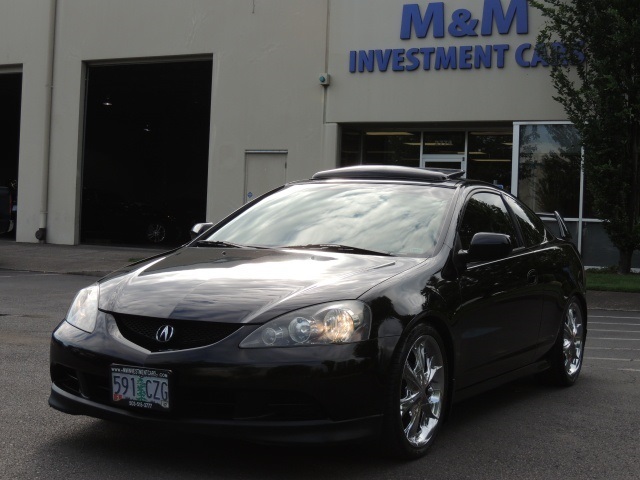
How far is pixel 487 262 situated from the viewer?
5645mm

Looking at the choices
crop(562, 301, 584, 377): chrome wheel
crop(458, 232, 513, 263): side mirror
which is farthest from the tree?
crop(458, 232, 513, 263): side mirror

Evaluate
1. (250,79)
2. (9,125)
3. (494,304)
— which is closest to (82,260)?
(250,79)

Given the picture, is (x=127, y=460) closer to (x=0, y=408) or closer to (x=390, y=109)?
(x=0, y=408)

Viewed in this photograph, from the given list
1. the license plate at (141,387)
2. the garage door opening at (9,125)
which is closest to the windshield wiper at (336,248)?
the license plate at (141,387)

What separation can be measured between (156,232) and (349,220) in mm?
23136

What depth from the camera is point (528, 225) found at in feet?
22.2

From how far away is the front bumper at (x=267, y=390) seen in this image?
410cm

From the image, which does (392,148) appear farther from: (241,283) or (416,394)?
(241,283)

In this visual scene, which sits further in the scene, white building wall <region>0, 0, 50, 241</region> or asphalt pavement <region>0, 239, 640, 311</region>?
white building wall <region>0, 0, 50, 241</region>

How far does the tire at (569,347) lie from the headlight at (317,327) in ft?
9.30

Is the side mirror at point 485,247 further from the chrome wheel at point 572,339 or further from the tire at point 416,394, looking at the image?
the chrome wheel at point 572,339

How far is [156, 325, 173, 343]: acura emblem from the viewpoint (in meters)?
4.25

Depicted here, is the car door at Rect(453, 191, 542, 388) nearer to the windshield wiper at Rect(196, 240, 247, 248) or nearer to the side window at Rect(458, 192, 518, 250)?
the side window at Rect(458, 192, 518, 250)

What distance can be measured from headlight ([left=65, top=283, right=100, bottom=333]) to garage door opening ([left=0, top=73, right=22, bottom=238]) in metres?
24.7
